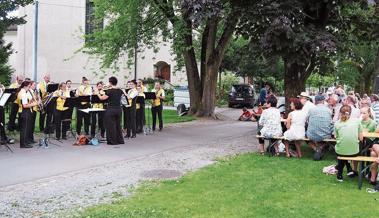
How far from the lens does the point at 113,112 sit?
48.2ft

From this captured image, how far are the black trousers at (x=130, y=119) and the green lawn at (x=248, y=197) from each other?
5618 millimetres

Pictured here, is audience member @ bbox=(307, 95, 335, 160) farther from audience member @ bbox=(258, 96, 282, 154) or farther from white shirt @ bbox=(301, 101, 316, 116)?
audience member @ bbox=(258, 96, 282, 154)

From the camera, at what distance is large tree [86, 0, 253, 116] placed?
2253 centimetres

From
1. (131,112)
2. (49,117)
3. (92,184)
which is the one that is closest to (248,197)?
(92,184)

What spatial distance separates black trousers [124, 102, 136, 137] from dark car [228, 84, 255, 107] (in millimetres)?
21244

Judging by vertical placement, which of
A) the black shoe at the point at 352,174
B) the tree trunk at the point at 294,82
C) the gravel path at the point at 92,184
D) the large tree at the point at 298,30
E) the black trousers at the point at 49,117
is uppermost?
the large tree at the point at 298,30

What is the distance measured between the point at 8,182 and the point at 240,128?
1252 centimetres

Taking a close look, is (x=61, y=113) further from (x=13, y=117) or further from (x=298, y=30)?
(x=298, y=30)

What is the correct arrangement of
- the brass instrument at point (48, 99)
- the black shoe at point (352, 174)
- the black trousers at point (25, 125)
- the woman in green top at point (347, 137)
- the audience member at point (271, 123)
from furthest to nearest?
1. the brass instrument at point (48, 99)
2. the black trousers at point (25, 125)
3. the audience member at point (271, 123)
4. the black shoe at point (352, 174)
5. the woman in green top at point (347, 137)

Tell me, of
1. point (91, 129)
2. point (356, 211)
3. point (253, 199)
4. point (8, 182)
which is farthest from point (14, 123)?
point (356, 211)

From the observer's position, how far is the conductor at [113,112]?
14680 mm

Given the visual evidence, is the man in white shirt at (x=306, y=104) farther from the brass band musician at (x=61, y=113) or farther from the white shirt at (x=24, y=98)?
the white shirt at (x=24, y=98)

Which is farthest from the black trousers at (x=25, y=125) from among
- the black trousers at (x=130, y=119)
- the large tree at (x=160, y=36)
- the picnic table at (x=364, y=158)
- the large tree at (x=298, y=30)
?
the large tree at (x=160, y=36)

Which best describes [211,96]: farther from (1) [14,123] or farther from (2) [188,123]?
(1) [14,123]
